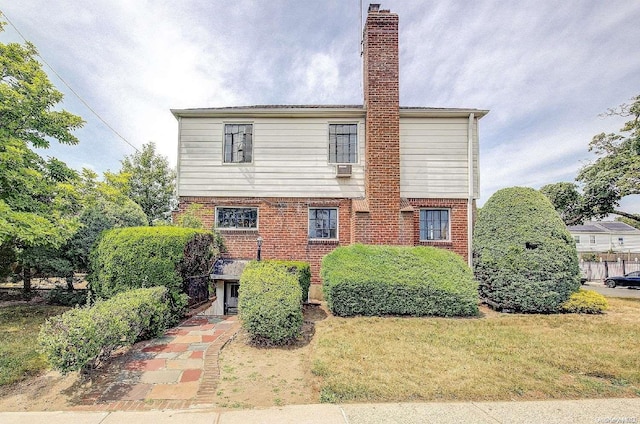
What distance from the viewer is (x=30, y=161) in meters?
7.55

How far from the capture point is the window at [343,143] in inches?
417

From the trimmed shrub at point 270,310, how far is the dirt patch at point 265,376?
0.23m

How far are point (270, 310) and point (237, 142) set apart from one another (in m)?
7.07

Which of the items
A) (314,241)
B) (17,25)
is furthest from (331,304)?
(17,25)

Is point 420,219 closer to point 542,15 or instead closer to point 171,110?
point 542,15

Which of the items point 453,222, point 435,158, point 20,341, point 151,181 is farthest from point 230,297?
point 151,181

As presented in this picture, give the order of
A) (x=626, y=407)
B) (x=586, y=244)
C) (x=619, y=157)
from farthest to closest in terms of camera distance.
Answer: (x=586, y=244)
(x=619, y=157)
(x=626, y=407)

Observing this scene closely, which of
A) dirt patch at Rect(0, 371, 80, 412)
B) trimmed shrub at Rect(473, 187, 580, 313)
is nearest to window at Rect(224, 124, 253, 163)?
dirt patch at Rect(0, 371, 80, 412)

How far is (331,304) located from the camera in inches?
297

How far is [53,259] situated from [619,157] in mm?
19008

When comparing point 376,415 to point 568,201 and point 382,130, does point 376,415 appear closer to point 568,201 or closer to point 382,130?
point 382,130

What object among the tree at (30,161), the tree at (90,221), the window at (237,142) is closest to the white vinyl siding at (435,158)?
the window at (237,142)

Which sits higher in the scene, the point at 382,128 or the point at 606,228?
the point at 382,128

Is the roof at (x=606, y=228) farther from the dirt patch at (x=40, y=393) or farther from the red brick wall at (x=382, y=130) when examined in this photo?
the dirt patch at (x=40, y=393)
